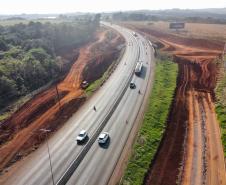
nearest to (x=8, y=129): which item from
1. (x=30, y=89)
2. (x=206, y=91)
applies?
(x=30, y=89)

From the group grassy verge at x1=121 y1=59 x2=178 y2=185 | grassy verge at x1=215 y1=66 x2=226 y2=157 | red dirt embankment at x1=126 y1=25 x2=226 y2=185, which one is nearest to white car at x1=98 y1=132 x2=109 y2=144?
grassy verge at x1=121 y1=59 x2=178 y2=185

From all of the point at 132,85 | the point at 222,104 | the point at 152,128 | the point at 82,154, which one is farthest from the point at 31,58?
the point at 222,104

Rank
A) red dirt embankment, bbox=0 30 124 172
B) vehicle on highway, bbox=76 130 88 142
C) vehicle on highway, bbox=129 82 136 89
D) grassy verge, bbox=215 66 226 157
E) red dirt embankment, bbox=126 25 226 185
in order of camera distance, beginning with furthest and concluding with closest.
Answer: vehicle on highway, bbox=129 82 136 89
grassy verge, bbox=215 66 226 157
red dirt embankment, bbox=0 30 124 172
vehicle on highway, bbox=76 130 88 142
red dirt embankment, bbox=126 25 226 185

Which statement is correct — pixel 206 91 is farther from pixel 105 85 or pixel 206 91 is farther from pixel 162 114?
pixel 105 85

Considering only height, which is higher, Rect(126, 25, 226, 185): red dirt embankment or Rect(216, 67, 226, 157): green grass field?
Rect(216, 67, 226, 157): green grass field

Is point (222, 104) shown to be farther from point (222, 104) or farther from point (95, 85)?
point (95, 85)

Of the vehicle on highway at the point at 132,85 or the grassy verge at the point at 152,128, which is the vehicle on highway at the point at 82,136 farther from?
the vehicle on highway at the point at 132,85

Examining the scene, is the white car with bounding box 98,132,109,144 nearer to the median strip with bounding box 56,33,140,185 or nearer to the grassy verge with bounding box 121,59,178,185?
the median strip with bounding box 56,33,140,185
